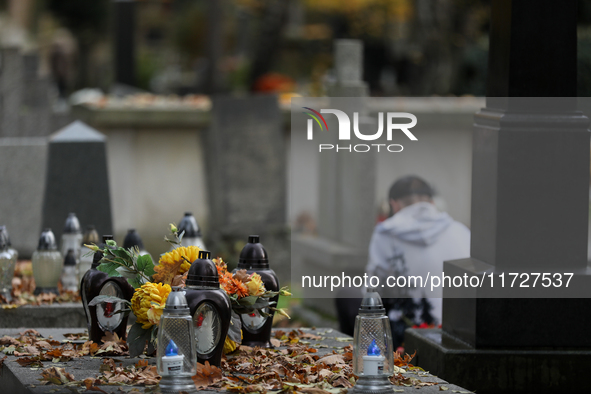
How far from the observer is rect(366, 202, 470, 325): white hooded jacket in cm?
626

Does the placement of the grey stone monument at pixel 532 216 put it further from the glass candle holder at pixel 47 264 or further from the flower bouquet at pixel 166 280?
the glass candle holder at pixel 47 264

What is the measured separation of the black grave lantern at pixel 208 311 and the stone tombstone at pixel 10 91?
35.4 ft

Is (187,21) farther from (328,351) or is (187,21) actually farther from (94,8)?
(328,351)

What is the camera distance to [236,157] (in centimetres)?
1155

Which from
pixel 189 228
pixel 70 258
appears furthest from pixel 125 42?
pixel 189 228

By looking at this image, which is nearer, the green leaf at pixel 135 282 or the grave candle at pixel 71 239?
the green leaf at pixel 135 282

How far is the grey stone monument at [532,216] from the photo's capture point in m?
4.49

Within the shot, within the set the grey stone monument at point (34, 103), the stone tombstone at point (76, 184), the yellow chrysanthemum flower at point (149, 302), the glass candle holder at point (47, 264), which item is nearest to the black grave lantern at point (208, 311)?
the yellow chrysanthemum flower at point (149, 302)

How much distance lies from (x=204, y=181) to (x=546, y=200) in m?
8.41

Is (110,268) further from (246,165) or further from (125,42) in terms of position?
(125,42)

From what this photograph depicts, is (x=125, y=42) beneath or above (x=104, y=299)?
above

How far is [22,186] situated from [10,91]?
4863mm

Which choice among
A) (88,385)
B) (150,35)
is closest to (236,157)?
(88,385)

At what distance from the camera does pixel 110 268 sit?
4.05 m
